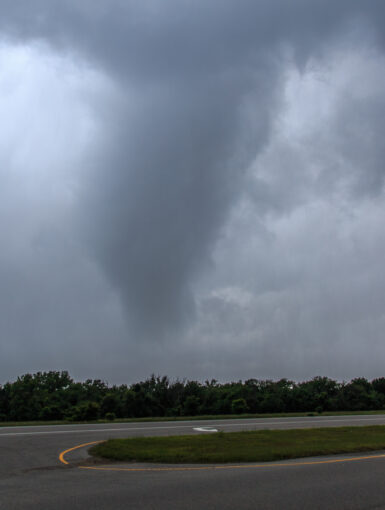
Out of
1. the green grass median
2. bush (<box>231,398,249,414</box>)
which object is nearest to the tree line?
bush (<box>231,398,249,414</box>)

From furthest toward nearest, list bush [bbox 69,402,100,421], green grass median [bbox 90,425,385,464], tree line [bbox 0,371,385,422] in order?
tree line [bbox 0,371,385,422], bush [bbox 69,402,100,421], green grass median [bbox 90,425,385,464]

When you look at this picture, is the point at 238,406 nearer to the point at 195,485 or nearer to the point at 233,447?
the point at 233,447

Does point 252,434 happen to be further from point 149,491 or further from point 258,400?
point 258,400

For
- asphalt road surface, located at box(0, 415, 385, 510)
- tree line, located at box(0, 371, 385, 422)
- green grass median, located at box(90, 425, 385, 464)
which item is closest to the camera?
asphalt road surface, located at box(0, 415, 385, 510)

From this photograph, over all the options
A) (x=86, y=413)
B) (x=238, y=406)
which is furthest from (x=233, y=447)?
(x=238, y=406)

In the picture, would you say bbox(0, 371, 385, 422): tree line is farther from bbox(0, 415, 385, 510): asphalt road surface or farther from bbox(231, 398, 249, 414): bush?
bbox(0, 415, 385, 510): asphalt road surface
